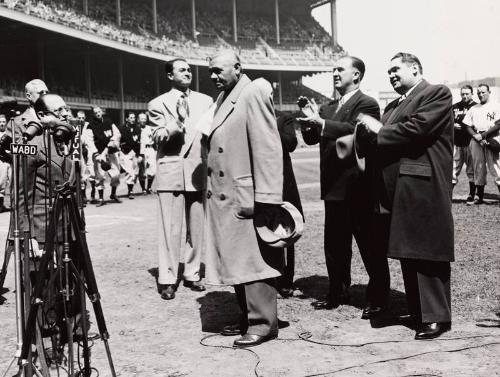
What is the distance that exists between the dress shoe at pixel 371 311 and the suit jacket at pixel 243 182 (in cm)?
92

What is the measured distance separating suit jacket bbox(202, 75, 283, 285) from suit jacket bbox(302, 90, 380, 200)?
2.58 feet

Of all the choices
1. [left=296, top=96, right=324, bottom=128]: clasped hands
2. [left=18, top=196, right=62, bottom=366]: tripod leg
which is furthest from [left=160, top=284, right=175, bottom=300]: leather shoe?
[left=18, top=196, right=62, bottom=366]: tripod leg

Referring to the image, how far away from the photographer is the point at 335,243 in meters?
5.44

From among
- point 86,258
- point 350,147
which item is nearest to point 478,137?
point 350,147

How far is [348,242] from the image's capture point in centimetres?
544

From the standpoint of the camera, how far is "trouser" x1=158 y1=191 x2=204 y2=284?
6.10 metres

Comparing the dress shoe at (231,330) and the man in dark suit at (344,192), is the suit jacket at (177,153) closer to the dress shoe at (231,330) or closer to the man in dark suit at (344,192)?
the man in dark suit at (344,192)

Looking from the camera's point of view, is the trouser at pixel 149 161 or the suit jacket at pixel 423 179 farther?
the trouser at pixel 149 161

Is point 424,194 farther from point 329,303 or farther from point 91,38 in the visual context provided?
point 91,38

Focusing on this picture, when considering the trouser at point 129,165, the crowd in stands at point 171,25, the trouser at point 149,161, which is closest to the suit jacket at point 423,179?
the trouser at point 129,165

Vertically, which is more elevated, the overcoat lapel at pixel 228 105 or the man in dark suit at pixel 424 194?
the overcoat lapel at pixel 228 105

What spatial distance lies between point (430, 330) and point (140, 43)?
30.8 meters

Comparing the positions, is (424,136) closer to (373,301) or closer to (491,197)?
(373,301)

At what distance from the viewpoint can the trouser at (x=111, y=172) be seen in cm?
1410
